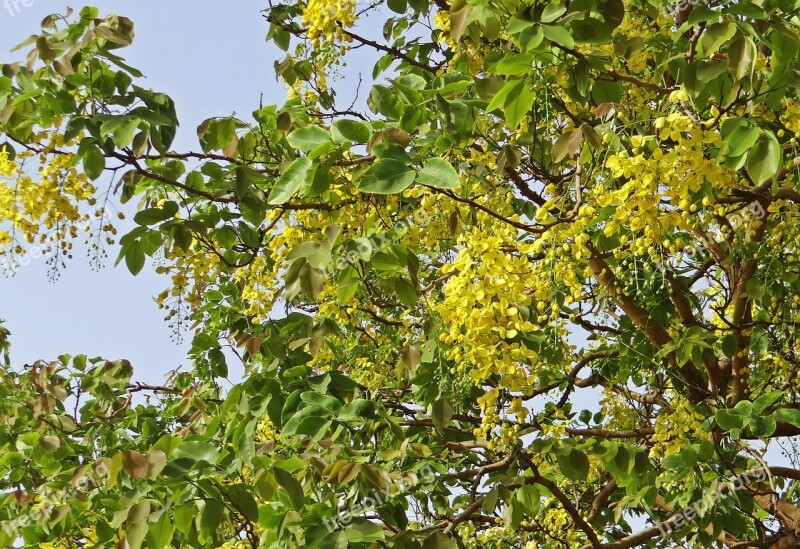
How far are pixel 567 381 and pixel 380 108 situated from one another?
1777 mm

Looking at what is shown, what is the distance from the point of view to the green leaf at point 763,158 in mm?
1638

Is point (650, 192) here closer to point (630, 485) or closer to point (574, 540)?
point (630, 485)

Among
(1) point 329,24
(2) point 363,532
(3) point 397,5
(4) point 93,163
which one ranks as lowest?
(2) point 363,532

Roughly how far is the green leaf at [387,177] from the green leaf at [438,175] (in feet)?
0.07

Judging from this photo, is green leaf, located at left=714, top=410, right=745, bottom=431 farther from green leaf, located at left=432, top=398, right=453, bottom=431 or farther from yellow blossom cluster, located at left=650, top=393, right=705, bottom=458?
green leaf, located at left=432, top=398, right=453, bottom=431

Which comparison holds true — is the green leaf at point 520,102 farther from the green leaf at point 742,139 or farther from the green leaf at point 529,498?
the green leaf at point 529,498

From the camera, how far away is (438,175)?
5.32 feet

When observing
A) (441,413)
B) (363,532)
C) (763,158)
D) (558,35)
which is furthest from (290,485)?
(763,158)

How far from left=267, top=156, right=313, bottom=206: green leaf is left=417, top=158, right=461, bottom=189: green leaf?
28cm

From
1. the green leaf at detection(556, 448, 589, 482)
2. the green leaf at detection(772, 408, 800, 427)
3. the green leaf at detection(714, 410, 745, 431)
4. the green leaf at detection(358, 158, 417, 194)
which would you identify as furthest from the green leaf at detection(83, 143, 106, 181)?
the green leaf at detection(772, 408, 800, 427)

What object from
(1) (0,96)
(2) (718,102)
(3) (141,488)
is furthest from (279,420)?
(2) (718,102)

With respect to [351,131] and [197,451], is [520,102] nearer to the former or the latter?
[351,131]

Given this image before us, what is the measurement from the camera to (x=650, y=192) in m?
1.80

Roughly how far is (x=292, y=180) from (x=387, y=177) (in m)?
0.26
